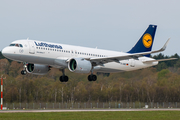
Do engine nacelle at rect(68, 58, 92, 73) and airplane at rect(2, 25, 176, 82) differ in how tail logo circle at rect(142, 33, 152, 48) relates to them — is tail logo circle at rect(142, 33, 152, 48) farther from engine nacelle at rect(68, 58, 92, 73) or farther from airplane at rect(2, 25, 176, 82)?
engine nacelle at rect(68, 58, 92, 73)

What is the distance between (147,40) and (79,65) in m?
15.4

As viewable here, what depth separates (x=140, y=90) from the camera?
228 ft

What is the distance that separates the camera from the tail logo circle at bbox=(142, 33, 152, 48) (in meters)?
52.2

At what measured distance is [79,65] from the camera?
4175 centimetres

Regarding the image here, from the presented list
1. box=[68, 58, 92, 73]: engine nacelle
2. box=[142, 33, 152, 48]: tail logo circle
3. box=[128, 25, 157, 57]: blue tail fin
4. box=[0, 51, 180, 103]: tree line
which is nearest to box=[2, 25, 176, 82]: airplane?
box=[68, 58, 92, 73]: engine nacelle

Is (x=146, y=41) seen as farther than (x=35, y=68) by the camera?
Yes

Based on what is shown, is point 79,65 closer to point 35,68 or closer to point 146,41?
point 35,68

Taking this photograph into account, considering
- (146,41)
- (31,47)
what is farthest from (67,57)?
(146,41)

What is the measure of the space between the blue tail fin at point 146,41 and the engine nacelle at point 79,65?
37.1 feet

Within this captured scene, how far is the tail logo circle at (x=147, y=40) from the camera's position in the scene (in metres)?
52.2

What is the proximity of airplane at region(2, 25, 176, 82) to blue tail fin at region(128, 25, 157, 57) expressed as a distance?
2051 millimetres
